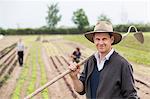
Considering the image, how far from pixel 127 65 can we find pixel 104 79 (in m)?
0.25

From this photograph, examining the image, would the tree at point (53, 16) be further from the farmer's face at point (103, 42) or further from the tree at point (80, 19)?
the farmer's face at point (103, 42)

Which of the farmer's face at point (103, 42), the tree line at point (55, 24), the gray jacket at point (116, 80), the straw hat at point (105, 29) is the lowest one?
the tree line at point (55, 24)

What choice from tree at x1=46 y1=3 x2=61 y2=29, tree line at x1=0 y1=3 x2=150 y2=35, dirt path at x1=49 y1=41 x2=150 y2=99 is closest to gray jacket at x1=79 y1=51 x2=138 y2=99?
dirt path at x1=49 y1=41 x2=150 y2=99

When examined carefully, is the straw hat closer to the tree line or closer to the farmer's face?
the farmer's face

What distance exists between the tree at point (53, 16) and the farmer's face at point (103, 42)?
98501 mm

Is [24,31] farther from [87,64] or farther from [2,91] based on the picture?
[87,64]

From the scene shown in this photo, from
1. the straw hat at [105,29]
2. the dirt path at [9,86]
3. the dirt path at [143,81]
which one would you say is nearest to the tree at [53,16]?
the dirt path at [9,86]

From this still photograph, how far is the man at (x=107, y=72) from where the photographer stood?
12.5 ft

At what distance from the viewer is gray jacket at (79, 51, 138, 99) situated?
12.4ft

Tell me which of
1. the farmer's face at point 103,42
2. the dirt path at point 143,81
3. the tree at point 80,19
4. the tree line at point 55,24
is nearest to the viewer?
the farmer's face at point 103,42

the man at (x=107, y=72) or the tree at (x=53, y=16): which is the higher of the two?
the man at (x=107, y=72)

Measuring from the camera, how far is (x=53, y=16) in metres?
106

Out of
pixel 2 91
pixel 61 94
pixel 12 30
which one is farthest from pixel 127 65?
pixel 12 30

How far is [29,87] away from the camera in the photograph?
43.6ft
